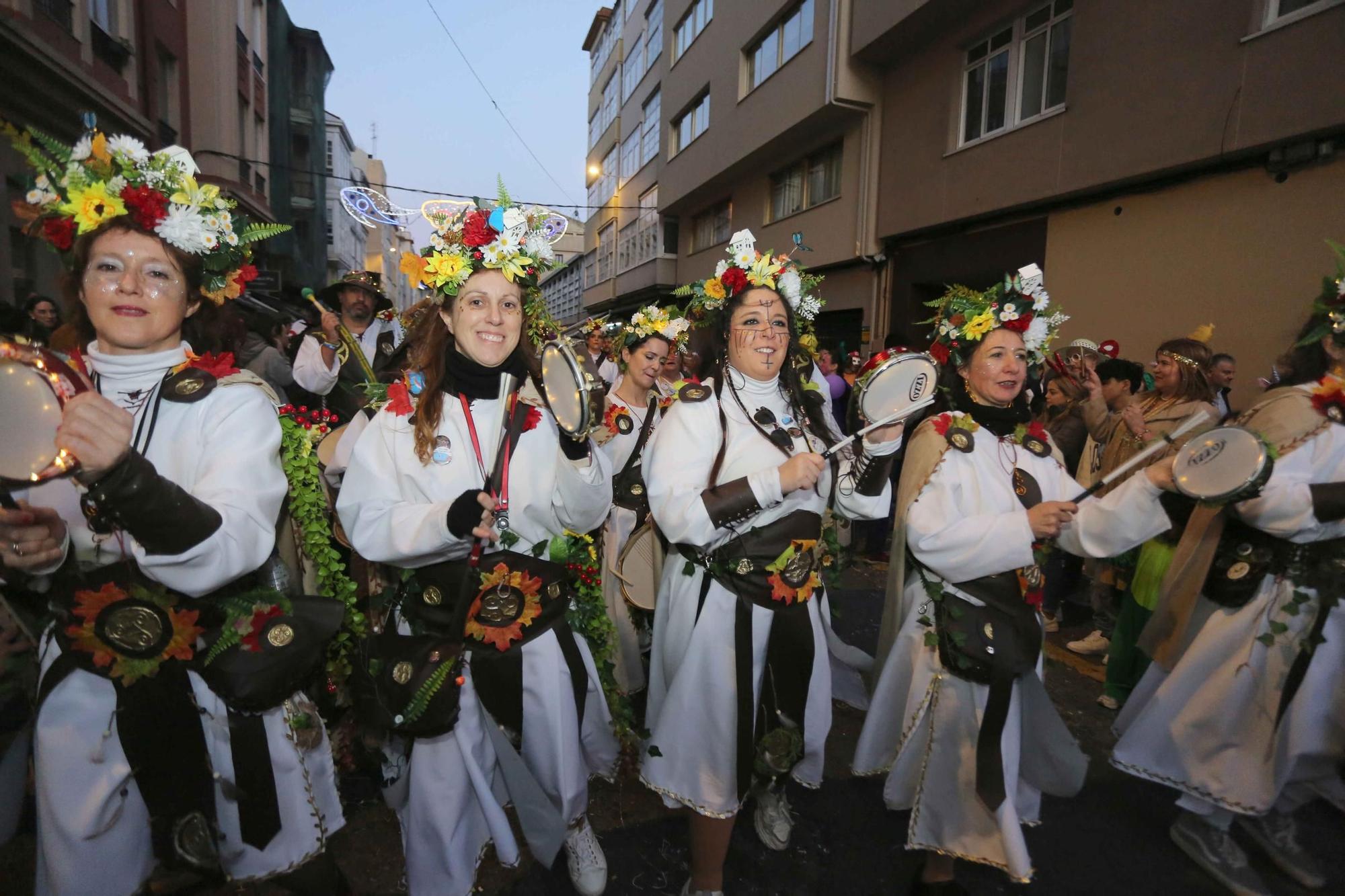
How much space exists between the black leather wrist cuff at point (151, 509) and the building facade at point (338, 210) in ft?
117

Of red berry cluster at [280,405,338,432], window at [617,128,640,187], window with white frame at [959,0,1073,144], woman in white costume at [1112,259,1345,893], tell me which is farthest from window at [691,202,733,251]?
woman in white costume at [1112,259,1345,893]

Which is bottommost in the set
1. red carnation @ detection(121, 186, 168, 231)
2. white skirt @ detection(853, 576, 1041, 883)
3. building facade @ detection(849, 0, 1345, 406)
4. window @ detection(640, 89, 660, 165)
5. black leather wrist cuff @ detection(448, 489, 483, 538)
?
white skirt @ detection(853, 576, 1041, 883)

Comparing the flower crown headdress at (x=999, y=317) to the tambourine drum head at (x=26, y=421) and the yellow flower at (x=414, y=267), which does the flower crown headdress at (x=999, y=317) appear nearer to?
the yellow flower at (x=414, y=267)

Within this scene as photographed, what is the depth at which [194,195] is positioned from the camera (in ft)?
6.82

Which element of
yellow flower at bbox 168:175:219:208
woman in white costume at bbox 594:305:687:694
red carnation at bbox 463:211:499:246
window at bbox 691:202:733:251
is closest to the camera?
yellow flower at bbox 168:175:219:208

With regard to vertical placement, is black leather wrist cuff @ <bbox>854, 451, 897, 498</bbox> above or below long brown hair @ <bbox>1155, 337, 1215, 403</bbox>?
below

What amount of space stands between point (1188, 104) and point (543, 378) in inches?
318

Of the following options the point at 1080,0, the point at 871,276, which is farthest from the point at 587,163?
the point at 1080,0

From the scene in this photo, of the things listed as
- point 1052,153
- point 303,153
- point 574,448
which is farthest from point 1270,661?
point 303,153

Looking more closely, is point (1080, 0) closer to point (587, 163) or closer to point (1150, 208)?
point (1150, 208)

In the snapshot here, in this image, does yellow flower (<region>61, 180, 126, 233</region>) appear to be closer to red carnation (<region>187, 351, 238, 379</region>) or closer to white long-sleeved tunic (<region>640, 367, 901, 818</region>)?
red carnation (<region>187, 351, 238, 379</region>)

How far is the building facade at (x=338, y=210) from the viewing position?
115ft

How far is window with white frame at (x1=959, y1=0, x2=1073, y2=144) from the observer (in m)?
8.48

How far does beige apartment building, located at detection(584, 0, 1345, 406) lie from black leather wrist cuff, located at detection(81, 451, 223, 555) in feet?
27.5
